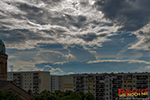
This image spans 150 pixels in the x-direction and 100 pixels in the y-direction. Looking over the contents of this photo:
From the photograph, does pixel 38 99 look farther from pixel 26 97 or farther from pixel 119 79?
pixel 119 79

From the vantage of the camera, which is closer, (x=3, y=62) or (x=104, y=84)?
(x=3, y=62)

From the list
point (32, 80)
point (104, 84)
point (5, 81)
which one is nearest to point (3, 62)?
point (5, 81)

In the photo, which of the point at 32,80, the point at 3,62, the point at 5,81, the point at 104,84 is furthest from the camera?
the point at 32,80

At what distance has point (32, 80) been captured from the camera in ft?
365

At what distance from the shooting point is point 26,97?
163 feet

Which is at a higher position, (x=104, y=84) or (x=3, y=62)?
(x=3, y=62)

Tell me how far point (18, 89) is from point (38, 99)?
259 inches

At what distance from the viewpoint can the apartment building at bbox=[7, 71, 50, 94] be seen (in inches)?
4326

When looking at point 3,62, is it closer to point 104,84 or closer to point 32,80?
point 32,80

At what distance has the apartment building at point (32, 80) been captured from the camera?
10988 cm

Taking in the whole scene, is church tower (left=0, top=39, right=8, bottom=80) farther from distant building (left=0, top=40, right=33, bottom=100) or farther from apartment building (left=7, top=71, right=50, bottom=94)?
apartment building (left=7, top=71, right=50, bottom=94)

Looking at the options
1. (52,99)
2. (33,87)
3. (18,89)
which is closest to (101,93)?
(33,87)

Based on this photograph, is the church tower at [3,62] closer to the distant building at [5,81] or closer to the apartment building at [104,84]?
the distant building at [5,81]

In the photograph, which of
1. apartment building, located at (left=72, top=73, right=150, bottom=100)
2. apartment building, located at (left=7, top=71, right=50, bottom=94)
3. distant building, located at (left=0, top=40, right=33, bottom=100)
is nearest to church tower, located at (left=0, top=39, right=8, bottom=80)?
distant building, located at (left=0, top=40, right=33, bottom=100)
